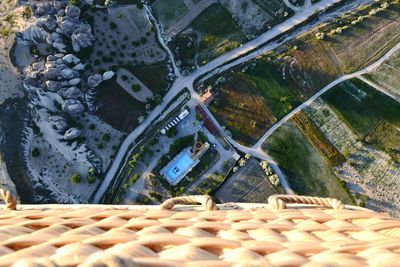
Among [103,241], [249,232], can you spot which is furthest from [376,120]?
[103,241]

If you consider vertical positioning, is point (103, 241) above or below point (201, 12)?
below

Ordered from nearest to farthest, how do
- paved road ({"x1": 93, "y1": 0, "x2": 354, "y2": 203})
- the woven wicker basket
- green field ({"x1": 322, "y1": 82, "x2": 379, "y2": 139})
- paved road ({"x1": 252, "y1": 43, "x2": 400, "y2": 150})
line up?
the woven wicker basket, paved road ({"x1": 93, "y1": 0, "x2": 354, "y2": 203}), green field ({"x1": 322, "y1": 82, "x2": 379, "y2": 139}), paved road ({"x1": 252, "y1": 43, "x2": 400, "y2": 150})

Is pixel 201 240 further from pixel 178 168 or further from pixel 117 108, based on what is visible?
pixel 117 108

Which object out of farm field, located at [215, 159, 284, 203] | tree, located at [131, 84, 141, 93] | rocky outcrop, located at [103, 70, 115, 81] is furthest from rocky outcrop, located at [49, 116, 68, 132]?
farm field, located at [215, 159, 284, 203]

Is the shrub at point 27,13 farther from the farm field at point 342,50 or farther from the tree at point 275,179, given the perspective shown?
the tree at point 275,179

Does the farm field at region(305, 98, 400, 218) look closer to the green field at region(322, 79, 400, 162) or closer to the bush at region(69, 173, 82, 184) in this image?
the green field at region(322, 79, 400, 162)

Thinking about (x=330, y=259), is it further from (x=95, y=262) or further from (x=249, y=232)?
(x=95, y=262)
